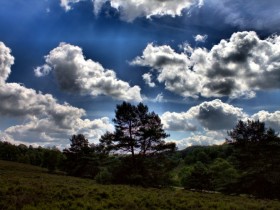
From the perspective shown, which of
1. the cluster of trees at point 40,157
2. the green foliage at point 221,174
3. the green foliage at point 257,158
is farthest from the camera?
the cluster of trees at point 40,157

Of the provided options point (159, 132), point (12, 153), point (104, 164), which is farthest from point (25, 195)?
point (12, 153)

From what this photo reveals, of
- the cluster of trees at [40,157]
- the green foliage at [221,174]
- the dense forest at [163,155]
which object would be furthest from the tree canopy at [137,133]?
the cluster of trees at [40,157]

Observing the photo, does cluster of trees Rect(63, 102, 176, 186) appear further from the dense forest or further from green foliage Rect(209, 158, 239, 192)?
green foliage Rect(209, 158, 239, 192)

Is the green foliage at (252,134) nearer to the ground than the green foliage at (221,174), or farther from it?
farther from it

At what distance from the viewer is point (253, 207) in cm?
2112

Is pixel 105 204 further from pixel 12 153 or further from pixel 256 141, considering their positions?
pixel 12 153

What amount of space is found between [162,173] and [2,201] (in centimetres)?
2941

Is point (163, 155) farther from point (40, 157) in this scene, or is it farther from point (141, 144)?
point (40, 157)

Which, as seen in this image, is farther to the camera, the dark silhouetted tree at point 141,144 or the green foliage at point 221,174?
the green foliage at point 221,174

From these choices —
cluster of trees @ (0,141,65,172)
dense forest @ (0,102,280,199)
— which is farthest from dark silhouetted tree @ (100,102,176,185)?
cluster of trees @ (0,141,65,172)

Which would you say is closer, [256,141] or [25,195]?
[25,195]

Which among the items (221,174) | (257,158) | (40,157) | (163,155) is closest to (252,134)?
(257,158)

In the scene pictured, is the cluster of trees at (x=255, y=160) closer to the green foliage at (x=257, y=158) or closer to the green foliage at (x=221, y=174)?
the green foliage at (x=257, y=158)

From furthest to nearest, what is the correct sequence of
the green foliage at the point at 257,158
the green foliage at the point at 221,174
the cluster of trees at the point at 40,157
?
the cluster of trees at the point at 40,157
the green foliage at the point at 221,174
the green foliage at the point at 257,158
